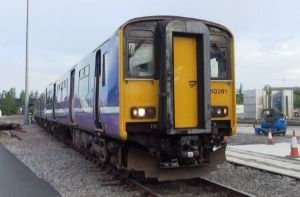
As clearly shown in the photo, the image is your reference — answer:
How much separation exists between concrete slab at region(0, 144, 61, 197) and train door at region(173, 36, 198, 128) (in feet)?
9.63

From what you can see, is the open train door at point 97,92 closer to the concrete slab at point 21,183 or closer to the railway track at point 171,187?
the railway track at point 171,187

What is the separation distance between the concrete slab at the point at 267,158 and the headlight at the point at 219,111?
2.40 metres

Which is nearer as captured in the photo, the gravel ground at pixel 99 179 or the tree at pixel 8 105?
the gravel ground at pixel 99 179

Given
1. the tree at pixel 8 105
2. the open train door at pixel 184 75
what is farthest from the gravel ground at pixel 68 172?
the tree at pixel 8 105

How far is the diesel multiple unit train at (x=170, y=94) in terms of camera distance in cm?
908

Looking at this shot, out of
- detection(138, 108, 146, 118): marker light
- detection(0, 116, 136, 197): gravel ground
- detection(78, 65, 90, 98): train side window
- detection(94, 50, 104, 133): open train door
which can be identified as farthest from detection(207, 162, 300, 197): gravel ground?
detection(78, 65, 90, 98): train side window

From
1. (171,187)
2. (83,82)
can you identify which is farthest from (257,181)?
(83,82)

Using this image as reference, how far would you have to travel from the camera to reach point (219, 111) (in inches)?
389

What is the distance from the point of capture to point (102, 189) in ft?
34.5

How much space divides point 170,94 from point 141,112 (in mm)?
631

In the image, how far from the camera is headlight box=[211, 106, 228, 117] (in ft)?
32.1

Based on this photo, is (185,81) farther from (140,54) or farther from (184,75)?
(140,54)

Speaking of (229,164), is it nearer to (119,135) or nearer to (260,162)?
(260,162)

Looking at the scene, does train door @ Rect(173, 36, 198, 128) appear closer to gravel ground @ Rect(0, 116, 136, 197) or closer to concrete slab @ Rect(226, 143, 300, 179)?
gravel ground @ Rect(0, 116, 136, 197)
